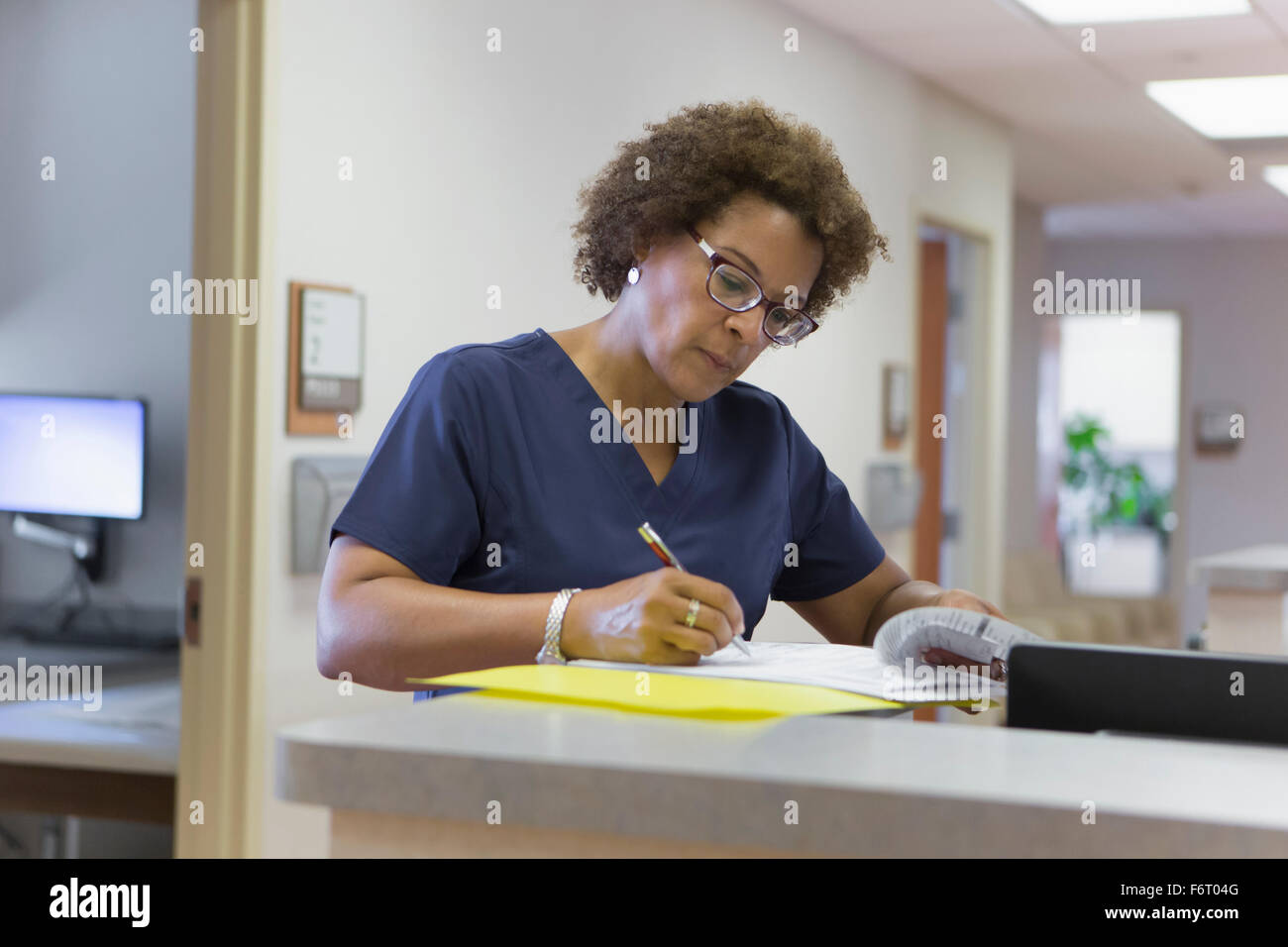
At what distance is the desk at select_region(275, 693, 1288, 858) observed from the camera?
0.64 metres

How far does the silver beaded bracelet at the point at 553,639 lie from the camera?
43.7 inches

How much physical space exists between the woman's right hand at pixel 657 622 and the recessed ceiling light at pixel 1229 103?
176 inches

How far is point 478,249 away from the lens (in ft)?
9.72

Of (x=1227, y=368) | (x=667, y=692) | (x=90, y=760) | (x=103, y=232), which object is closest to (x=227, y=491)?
(x=90, y=760)

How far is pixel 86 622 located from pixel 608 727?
3.15m

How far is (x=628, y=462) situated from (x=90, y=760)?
5.22 ft

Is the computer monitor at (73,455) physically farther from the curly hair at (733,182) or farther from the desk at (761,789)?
the desk at (761,789)

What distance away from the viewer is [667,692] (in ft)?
3.00

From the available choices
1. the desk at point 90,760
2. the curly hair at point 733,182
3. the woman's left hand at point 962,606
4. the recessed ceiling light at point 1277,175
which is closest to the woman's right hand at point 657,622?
the woman's left hand at point 962,606

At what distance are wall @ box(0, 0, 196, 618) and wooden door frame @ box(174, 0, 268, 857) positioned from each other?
3.92 feet
